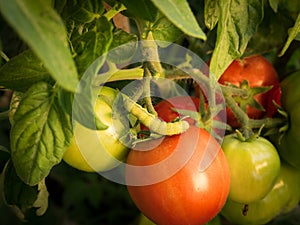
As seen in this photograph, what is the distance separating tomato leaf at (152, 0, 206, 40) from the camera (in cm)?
40

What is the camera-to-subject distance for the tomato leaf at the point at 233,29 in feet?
1.83

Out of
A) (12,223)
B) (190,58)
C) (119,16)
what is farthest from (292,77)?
(12,223)

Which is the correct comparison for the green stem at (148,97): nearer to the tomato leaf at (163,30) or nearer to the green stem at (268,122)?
the tomato leaf at (163,30)

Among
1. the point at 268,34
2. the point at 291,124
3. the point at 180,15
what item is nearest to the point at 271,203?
the point at 291,124

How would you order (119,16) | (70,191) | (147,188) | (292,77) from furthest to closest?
(70,191), (292,77), (119,16), (147,188)

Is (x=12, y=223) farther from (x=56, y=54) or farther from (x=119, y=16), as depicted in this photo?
(x=56, y=54)

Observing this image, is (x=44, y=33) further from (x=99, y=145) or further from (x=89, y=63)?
(x=99, y=145)

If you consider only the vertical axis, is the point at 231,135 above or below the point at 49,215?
above

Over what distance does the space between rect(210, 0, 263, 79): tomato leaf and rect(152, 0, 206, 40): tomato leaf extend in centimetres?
14

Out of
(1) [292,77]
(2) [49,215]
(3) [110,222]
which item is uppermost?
(1) [292,77]

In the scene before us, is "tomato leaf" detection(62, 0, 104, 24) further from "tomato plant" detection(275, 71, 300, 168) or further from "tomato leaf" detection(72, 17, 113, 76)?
"tomato plant" detection(275, 71, 300, 168)

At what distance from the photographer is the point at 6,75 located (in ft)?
1.67

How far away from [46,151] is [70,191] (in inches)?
39.7

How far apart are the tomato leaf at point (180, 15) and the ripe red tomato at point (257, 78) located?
14.6 inches
